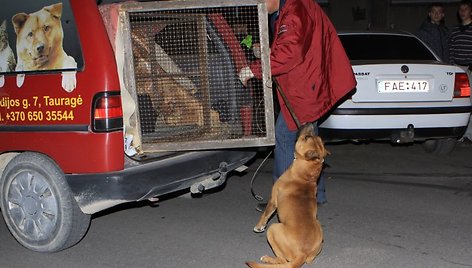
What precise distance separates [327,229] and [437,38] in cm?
473

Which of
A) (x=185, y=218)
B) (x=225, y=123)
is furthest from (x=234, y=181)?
(x=225, y=123)

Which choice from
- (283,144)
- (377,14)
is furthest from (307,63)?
(377,14)

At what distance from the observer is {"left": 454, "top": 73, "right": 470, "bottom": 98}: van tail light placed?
676cm

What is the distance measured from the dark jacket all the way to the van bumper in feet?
16.8

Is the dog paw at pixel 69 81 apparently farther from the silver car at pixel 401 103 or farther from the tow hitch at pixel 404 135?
the tow hitch at pixel 404 135

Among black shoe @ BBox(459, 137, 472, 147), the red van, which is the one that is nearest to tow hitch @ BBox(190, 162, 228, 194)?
the red van

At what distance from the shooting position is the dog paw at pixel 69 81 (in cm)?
411

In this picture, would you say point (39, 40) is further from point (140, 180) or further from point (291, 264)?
point (291, 264)

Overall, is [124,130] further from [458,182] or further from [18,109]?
[458,182]

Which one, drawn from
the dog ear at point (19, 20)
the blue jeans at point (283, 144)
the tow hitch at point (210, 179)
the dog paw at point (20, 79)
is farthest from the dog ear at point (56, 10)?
the blue jeans at point (283, 144)

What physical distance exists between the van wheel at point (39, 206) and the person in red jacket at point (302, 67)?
148 centimetres

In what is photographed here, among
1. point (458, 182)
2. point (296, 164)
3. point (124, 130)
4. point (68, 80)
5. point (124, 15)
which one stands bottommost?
point (458, 182)

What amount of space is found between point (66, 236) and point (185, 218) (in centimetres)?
123

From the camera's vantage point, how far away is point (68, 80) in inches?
162
